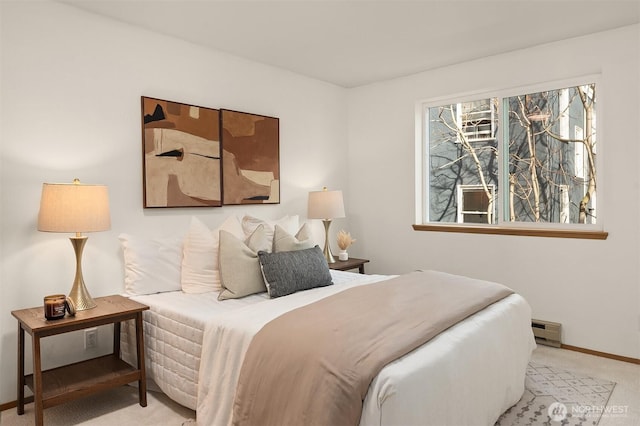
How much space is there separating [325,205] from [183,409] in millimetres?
2241

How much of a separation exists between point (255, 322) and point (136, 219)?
58.2 inches

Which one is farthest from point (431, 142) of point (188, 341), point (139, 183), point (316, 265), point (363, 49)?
point (188, 341)

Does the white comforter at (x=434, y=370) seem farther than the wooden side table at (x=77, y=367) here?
No

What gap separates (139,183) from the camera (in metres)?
3.21

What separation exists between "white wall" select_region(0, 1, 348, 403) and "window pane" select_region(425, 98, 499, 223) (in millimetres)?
2131

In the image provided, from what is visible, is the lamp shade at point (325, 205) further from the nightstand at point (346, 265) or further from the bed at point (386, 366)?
the bed at point (386, 366)

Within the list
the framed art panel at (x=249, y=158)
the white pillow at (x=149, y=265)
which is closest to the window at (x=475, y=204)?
the framed art panel at (x=249, y=158)

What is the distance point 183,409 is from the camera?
2615 millimetres

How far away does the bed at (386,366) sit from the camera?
1.71 meters

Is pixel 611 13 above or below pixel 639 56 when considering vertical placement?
above

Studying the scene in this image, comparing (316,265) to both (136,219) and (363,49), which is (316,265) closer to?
(136,219)

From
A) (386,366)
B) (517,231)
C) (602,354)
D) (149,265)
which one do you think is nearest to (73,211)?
(149,265)

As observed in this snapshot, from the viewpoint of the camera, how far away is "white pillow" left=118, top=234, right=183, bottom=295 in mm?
2973

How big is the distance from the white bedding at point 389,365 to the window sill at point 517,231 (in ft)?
3.85
